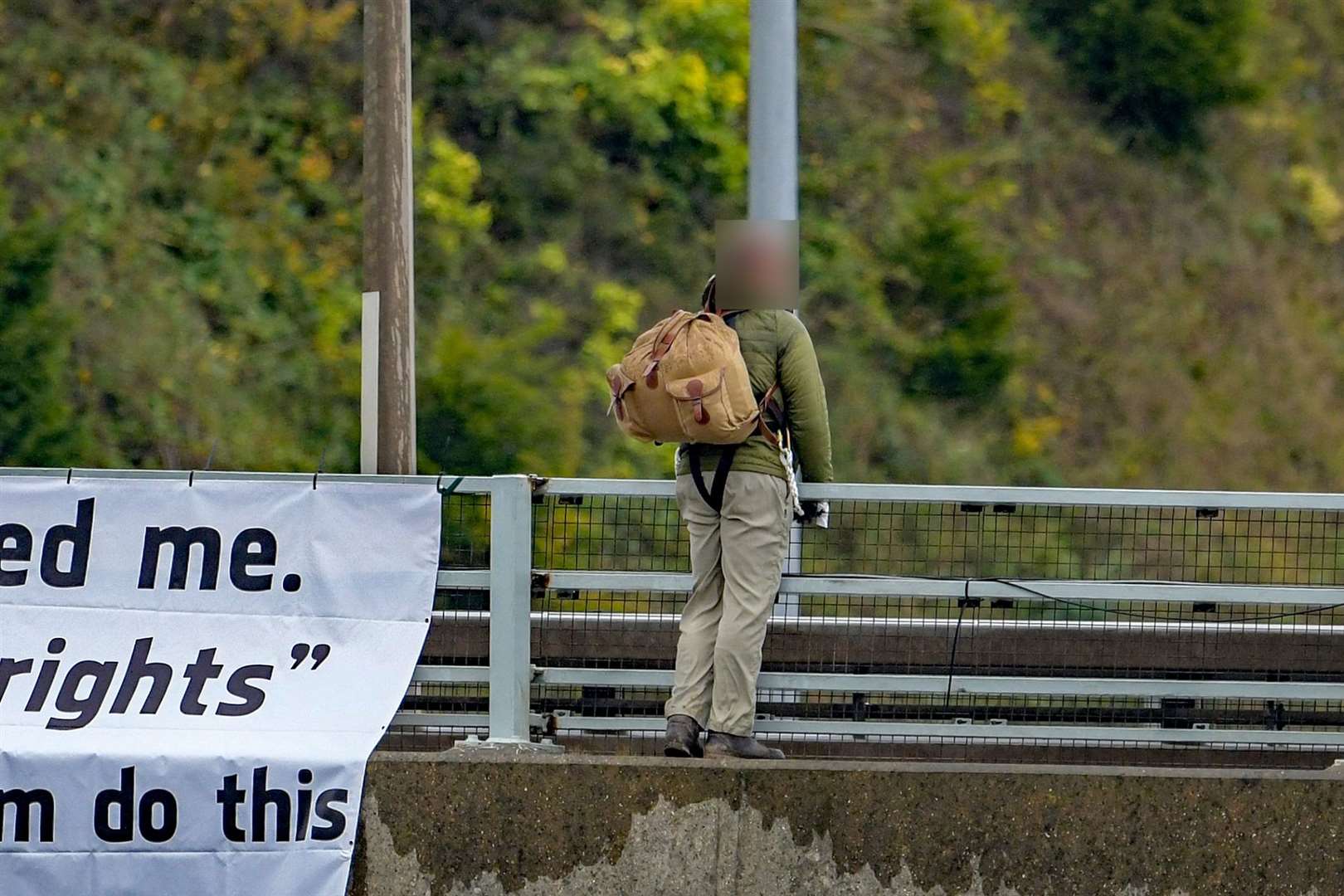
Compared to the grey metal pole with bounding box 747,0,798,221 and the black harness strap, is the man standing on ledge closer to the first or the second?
the black harness strap

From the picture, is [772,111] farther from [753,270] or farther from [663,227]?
[663,227]

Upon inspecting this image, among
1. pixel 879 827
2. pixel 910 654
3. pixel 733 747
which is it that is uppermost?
pixel 910 654

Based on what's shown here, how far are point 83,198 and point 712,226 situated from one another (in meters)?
6.58

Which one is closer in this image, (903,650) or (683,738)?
(683,738)

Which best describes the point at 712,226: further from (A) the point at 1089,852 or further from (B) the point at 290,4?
(A) the point at 1089,852

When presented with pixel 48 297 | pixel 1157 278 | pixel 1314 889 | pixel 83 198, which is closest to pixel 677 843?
pixel 1314 889

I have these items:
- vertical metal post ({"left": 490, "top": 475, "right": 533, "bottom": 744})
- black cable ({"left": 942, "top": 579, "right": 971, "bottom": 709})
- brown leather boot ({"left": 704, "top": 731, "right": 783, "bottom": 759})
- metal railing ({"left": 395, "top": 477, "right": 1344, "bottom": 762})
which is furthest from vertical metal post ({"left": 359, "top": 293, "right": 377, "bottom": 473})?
black cable ({"left": 942, "top": 579, "right": 971, "bottom": 709})

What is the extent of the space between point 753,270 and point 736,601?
1.09 m

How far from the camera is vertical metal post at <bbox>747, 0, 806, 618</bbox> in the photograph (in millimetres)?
7848

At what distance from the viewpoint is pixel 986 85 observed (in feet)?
75.3

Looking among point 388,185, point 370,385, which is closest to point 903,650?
point 370,385

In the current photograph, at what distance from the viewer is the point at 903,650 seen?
624 cm

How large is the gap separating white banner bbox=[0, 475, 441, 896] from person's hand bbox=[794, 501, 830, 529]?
3.96ft

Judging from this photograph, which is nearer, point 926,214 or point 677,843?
point 677,843
